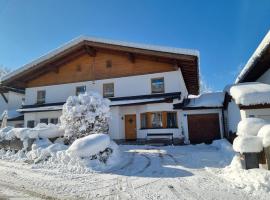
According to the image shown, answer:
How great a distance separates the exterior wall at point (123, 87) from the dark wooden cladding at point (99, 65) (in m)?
0.40

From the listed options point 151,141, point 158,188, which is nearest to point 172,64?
point 151,141

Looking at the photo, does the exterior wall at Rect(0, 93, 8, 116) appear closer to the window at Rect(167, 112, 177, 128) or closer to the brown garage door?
the window at Rect(167, 112, 177, 128)

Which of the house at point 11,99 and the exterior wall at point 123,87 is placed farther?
the house at point 11,99

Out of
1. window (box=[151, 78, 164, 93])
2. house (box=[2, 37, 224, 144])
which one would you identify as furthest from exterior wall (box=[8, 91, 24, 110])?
window (box=[151, 78, 164, 93])

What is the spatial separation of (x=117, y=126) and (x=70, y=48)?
829 cm

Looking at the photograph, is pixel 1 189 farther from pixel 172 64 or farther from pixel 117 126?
pixel 172 64

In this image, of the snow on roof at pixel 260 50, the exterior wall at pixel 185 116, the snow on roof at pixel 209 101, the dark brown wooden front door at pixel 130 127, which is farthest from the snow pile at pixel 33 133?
the snow on roof at pixel 260 50

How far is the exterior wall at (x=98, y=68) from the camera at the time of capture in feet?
59.2

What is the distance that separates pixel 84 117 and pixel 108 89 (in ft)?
24.7

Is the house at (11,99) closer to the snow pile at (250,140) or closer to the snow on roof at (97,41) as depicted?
the snow on roof at (97,41)

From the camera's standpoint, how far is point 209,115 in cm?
1691

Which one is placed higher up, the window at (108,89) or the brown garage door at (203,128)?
the window at (108,89)

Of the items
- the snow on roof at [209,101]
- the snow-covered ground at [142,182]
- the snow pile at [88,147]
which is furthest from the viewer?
the snow on roof at [209,101]

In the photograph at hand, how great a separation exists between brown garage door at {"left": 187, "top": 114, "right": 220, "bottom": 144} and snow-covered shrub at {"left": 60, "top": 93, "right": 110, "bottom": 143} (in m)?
7.57
